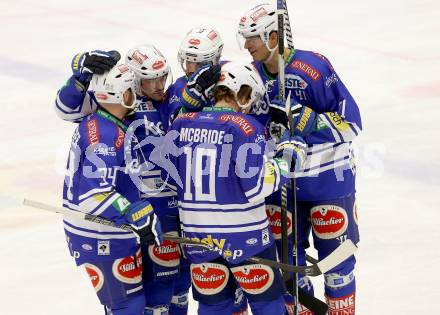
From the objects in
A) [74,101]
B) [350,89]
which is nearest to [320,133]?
[74,101]

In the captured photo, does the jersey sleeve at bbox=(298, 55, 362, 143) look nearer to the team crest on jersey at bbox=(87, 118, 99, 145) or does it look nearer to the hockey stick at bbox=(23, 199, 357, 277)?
the hockey stick at bbox=(23, 199, 357, 277)

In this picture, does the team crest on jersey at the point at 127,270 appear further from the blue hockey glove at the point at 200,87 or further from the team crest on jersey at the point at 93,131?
the blue hockey glove at the point at 200,87

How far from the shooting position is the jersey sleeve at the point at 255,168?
5039mm

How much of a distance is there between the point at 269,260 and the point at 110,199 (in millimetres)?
843

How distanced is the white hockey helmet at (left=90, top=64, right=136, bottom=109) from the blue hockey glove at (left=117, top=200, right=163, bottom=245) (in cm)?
51

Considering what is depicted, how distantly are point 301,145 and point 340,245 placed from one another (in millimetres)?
561

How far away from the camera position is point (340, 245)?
17.9 ft

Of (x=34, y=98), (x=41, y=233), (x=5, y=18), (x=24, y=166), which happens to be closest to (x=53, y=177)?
(x=24, y=166)

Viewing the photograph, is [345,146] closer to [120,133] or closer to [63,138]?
[120,133]

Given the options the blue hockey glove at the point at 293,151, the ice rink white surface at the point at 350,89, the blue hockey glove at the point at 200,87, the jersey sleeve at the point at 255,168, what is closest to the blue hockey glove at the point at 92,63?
the blue hockey glove at the point at 200,87

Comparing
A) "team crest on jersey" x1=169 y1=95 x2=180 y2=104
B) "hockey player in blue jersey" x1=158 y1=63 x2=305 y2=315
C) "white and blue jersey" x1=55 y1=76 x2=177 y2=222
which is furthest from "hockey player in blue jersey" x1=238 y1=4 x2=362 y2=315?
"white and blue jersey" x1=55 y1=76 x2=177 y2=222

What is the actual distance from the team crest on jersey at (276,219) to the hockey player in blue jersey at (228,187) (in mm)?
427

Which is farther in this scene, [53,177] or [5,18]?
[5,18]

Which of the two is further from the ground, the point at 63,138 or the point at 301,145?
the point at 301,145
